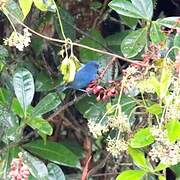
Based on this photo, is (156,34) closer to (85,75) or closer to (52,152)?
(85,75)

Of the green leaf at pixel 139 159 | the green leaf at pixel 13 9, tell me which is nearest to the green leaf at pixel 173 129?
the green leaf at pixel 139 159

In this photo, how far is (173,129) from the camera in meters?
1.09

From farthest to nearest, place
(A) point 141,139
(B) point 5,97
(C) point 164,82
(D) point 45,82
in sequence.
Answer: (D) point 45,82 < (B) point 5,97 < (A) point 141,139 < (C) point 164,82

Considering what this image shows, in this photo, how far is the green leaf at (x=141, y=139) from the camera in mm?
1170

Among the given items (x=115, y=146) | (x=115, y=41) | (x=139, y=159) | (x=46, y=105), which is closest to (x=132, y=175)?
(x=139, y=159)

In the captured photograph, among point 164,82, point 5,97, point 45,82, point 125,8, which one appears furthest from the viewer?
point 45,82

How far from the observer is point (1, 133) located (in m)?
1.42

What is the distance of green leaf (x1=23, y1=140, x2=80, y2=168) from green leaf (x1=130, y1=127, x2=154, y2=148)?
29 cm

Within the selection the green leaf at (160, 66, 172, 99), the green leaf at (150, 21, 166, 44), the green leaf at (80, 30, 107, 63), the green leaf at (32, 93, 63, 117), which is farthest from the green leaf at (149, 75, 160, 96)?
the green leaf at (80, 30, 107, 63)

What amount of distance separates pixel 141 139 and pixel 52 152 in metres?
0.32

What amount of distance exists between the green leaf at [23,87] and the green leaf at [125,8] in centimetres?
25

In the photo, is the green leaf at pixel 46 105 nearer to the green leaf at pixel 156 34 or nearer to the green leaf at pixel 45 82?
the green leaf at pixel 45 82

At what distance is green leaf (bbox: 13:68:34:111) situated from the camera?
4.38 ft

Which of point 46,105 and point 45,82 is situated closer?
point 46,105
